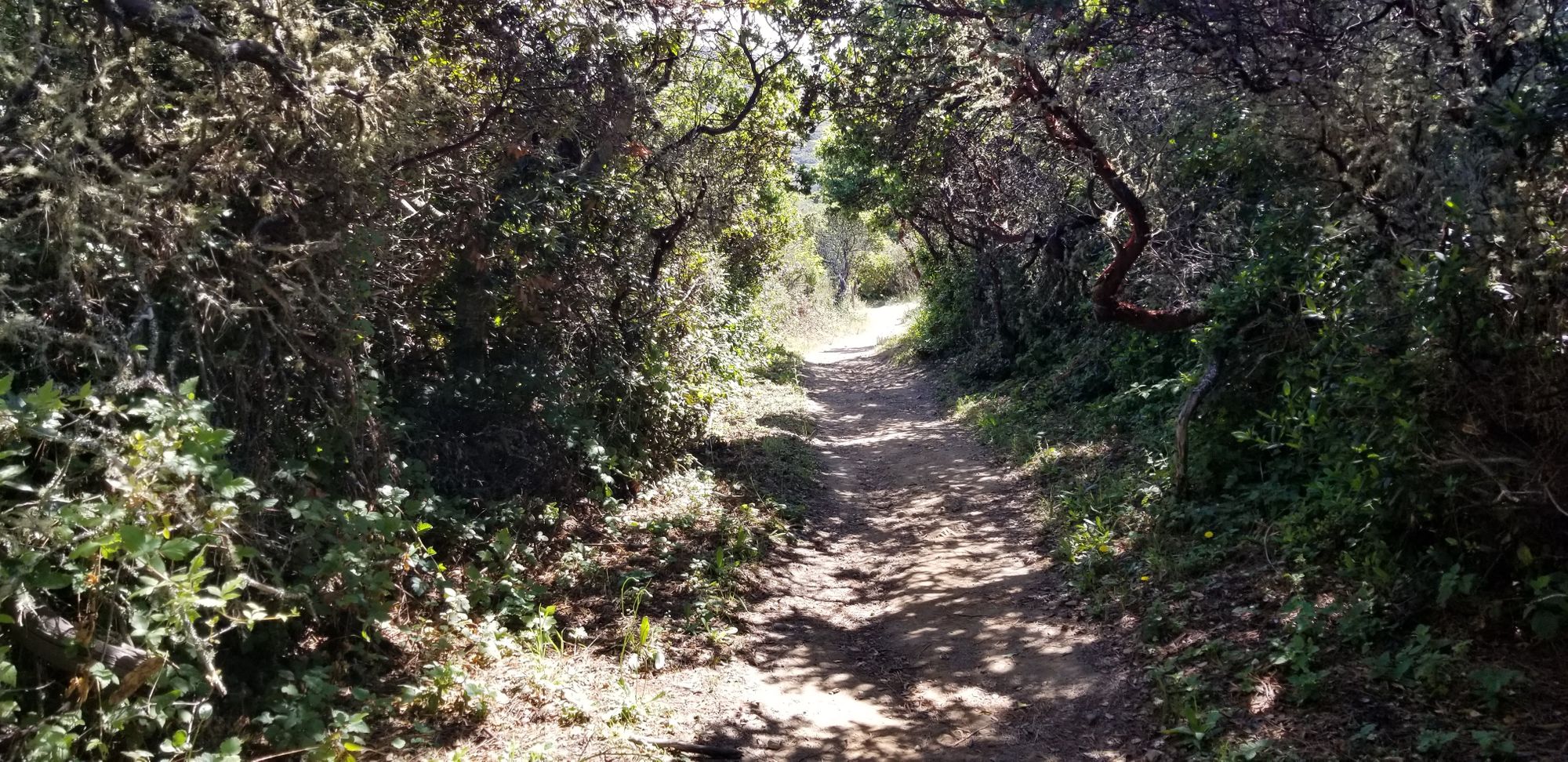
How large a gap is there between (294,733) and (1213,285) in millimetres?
7525

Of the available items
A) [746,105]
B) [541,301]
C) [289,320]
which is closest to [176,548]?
[289,320]

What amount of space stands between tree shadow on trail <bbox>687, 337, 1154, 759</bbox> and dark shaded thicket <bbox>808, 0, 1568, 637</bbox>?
5.28 feet

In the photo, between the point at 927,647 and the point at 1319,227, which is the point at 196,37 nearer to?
the point at 927,647

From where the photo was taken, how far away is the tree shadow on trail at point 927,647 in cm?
480

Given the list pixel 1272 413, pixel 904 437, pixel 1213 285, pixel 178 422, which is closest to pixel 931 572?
pixel 1272 413

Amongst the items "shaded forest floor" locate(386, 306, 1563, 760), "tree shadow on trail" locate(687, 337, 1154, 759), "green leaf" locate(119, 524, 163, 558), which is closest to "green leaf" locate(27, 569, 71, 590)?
"green leaf" locate(119, 524, 163, 558)

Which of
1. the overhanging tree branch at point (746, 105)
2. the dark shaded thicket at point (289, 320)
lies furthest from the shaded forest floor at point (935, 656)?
the overhanging tree branch at point (746, 105)

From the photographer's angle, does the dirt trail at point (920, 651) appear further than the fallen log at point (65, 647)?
Yes

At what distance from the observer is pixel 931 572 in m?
7.46

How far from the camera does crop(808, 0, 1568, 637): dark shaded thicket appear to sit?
4.11 meters

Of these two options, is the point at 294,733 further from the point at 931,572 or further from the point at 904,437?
the point at 904,437

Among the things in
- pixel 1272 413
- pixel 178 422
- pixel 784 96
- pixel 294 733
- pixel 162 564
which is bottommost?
pixel 294 733

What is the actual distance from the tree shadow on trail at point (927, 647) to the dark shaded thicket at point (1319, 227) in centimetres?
161

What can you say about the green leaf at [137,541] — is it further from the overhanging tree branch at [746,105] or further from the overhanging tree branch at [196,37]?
the overhanging tree branch at [746,105]
